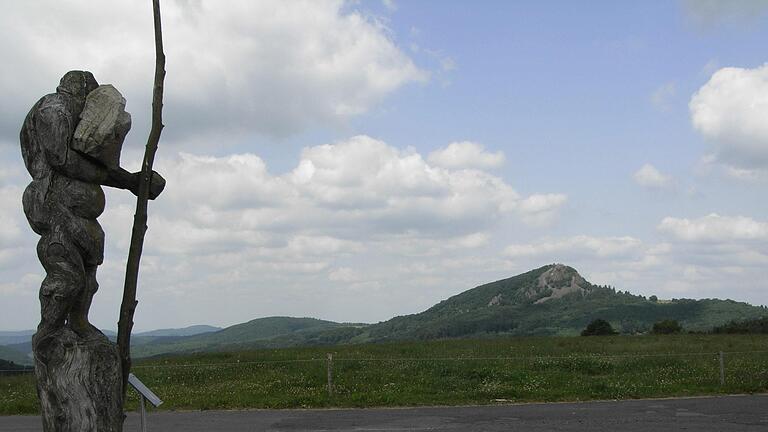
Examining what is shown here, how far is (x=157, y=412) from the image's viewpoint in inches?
720

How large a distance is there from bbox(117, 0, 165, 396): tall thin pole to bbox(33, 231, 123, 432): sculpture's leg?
0.55ft

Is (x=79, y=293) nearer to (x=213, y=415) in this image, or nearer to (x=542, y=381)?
(x=213, y=415)

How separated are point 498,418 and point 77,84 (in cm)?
1165

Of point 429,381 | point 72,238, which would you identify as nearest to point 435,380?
point 429,381

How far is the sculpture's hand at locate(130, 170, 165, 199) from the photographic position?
7.20 metres

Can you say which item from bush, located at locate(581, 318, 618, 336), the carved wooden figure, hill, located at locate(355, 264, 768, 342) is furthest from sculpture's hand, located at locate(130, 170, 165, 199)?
hill, located at locate(355, 264, 768, 342)

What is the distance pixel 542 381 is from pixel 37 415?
12864 millimetres

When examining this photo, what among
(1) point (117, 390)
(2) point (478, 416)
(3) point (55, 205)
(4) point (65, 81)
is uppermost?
(4) point (65, 81)

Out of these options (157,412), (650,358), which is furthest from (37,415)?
(650,358)

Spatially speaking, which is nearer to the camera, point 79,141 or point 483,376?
point 79,141

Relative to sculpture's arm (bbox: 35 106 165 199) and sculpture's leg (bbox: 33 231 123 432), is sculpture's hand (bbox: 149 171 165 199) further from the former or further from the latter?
sculpture's leg (bbox: 33 231 123 432)

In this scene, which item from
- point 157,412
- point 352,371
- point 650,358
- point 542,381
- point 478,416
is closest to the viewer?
point 478,416

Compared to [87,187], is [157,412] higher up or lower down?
lower down

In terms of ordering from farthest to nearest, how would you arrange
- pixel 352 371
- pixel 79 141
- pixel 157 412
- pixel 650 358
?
1. pixel 650 358
2. pixel 352 371
3. pixel 157 412
4. pixel 79 141
